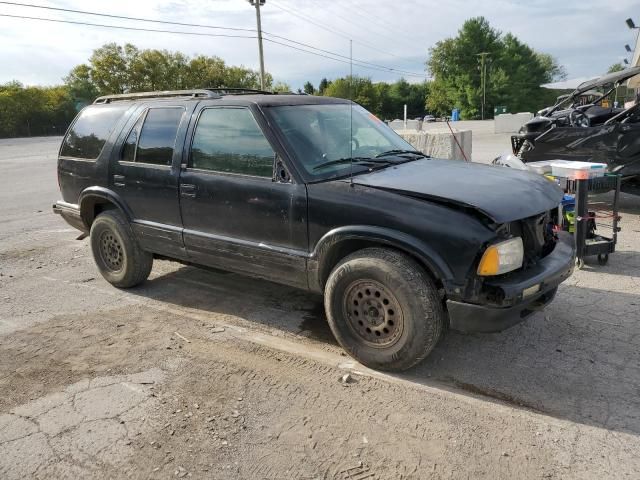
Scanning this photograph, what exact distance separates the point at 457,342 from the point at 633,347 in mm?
1232

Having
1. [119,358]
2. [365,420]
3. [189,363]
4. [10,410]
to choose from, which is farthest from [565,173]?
[10,410]

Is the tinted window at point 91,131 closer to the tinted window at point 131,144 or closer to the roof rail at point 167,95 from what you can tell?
the roof rail at point 167,95

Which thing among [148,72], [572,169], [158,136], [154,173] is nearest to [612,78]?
[572,169]

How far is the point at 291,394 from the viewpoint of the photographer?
10.6 feet

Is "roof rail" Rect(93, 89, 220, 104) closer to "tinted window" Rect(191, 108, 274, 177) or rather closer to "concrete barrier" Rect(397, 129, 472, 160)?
"tinted window" Rect(191, 108, 274, 177)

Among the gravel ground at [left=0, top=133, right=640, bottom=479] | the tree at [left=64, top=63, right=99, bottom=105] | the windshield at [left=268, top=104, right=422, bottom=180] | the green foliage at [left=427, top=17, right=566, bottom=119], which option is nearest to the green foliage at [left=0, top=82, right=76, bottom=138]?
the tree at [left=64, top=63, right=99, bottom=105]

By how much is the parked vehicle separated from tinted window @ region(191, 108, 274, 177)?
A: 5776 millimetres

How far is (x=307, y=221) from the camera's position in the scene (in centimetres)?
358

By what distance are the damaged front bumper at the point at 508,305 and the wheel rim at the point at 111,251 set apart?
3.48 metres

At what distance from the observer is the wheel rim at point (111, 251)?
5.09 metres

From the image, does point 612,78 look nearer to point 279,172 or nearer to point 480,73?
point 279,172

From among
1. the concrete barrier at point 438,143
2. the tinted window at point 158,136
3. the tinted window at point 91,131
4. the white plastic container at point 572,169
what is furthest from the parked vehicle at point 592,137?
the tinted window at point 91,131

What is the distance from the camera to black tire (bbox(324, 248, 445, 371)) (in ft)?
10.2

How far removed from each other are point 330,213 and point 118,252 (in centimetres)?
271
